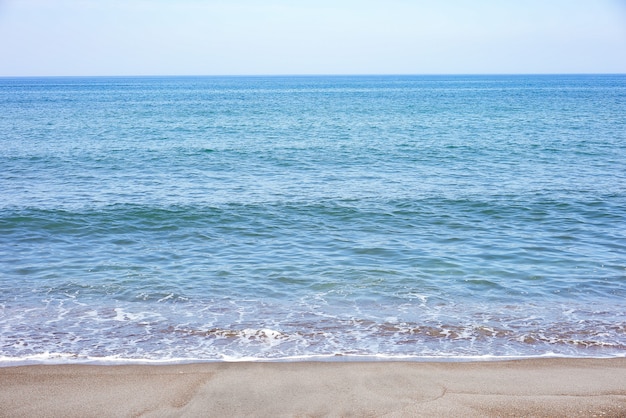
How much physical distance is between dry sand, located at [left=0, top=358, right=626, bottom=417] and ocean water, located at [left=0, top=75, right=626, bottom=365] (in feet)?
1.86

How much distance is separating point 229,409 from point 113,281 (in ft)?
22.4

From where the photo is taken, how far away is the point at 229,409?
7.84 m

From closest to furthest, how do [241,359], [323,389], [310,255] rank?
[323,389]
[241,359]
[310,255]

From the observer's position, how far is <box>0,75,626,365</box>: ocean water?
1051 cm

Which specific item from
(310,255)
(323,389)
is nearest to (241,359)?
(323,389)

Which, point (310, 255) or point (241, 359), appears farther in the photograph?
point (310, 255)

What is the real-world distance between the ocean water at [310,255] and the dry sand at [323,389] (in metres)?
0.57

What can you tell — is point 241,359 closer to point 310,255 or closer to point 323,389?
point 323,389

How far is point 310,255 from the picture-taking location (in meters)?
15.6

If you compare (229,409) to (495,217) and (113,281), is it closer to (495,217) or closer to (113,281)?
(113,281)

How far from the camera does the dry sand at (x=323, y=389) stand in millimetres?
7801

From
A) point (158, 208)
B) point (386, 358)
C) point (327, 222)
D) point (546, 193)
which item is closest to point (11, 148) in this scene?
point (158, 208)

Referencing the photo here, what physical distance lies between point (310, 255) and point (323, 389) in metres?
7.31

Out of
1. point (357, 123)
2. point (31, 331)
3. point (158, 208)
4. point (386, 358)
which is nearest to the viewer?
point (386, 358)
